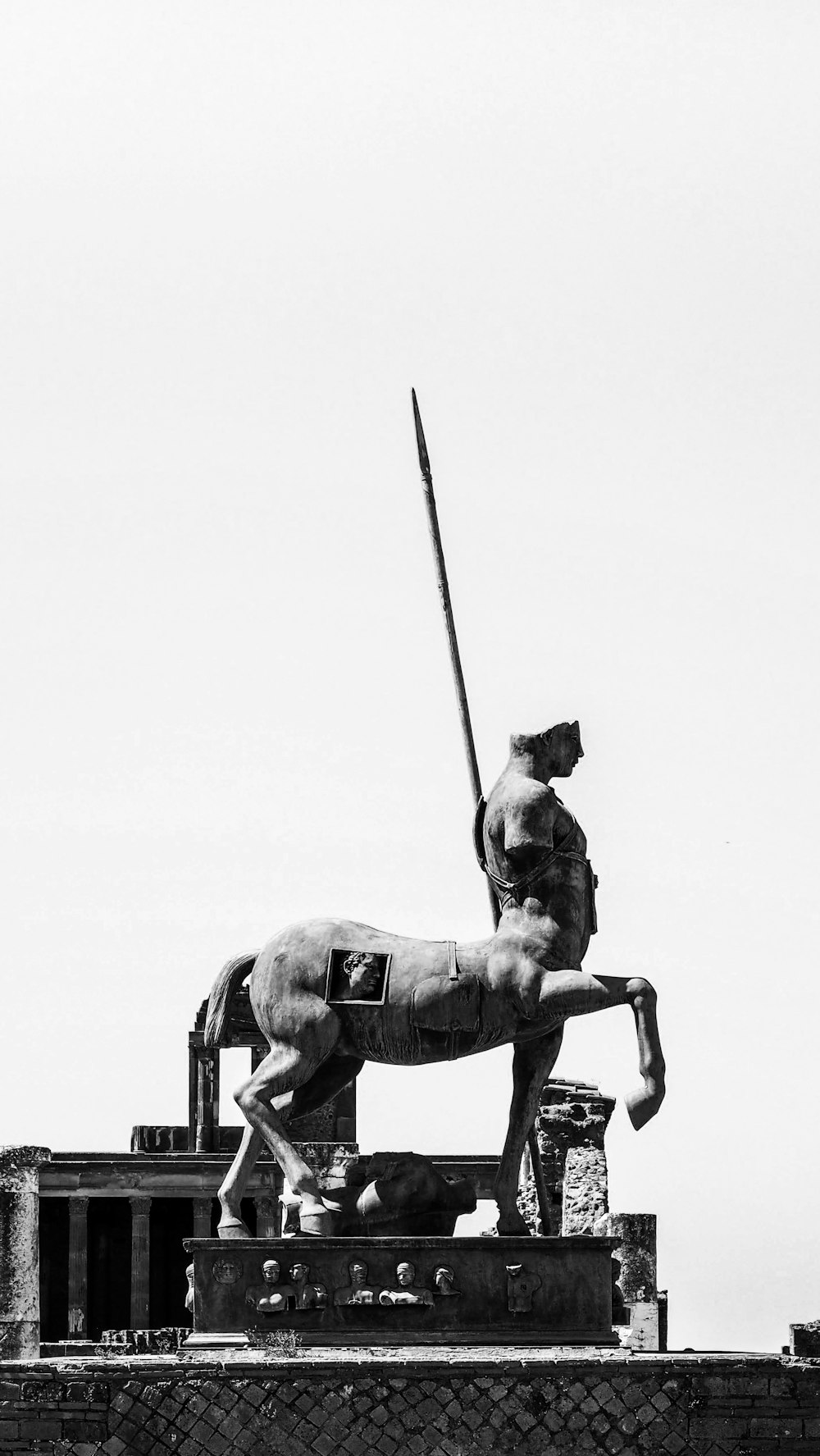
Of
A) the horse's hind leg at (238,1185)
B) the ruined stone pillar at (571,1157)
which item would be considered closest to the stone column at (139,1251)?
the ruined stone pillar at (571,1157)

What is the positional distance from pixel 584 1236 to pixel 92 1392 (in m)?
3.35

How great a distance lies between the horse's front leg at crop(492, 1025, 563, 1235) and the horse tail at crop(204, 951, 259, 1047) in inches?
76.4

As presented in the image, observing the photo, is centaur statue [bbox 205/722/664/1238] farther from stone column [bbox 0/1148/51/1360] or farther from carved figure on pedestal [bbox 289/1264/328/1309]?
stone column [bbox 0/1148/51/1360]

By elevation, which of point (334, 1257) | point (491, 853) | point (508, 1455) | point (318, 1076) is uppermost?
point (491, 853)

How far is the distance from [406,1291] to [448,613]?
5.03 metres

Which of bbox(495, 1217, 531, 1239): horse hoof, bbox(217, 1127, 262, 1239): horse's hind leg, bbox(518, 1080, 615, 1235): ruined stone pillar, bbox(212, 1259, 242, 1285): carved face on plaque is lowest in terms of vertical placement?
bbox(212, 1259, 242, 1285): carved face on plaque

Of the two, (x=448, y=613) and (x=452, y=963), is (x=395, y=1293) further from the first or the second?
(x=448, y=613)

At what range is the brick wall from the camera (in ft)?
57.5

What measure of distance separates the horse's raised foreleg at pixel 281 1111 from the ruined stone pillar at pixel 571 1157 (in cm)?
523

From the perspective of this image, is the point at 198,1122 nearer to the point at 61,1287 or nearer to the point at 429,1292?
the point at 61,1287

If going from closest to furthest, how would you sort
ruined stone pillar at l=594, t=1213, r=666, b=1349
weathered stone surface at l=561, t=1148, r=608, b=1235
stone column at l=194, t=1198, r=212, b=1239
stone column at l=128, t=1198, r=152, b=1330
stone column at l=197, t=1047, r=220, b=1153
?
ruined stone pillar at l=594, t=1213, r=666, b=1349, weathered stone surface at l=561, t=1148, r=608, b=1235, stone column at l=194, t=1198, r=212, b=1239, stone column at l=128, t=1198, r=152, b=1330, stone column at l=197, t=1047, r=220, b=1153

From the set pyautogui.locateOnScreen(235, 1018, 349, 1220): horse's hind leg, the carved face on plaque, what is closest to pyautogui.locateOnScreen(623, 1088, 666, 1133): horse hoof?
pyautogui.locateOnScreen(235, 1018, 349, 1220): horse's hind leg

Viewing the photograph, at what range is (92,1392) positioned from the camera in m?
17.5

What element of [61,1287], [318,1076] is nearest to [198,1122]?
[61,1287]
